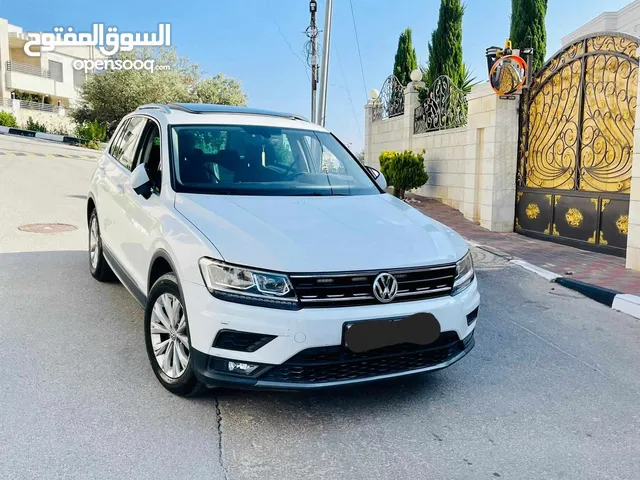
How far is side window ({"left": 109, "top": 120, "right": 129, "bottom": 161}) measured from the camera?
569cm

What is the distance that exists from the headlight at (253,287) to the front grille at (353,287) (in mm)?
58

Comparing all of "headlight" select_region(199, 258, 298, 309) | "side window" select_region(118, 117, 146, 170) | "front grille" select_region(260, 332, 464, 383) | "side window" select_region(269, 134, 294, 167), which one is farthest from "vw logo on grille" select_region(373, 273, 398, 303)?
"side window" select_region(118, 117, 146, 170)

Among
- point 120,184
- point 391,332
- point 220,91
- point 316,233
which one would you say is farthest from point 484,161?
point 220,91

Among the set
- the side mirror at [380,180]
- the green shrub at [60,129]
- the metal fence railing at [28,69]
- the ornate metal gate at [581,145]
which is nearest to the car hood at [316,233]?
the side mirror at [380,180]

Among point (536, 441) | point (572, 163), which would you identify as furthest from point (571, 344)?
point (572, 163)

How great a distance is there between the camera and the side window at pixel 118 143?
5692mm

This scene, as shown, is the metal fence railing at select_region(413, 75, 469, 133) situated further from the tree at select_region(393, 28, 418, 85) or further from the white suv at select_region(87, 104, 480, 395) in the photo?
the white suv at select_region(87, 104, 480, 395)

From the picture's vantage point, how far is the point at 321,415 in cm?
342

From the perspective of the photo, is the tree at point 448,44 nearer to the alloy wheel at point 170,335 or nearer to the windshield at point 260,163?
the windshield at point 260,163


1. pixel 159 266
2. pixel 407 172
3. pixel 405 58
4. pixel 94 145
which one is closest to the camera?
pixel 159 266

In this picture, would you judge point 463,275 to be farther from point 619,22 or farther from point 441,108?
point 619,22

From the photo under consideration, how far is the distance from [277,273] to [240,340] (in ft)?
1.32

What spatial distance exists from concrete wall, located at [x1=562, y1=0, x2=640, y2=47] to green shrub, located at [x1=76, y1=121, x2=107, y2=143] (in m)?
25.4

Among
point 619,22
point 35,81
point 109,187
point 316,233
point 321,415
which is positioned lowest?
point 321,415
